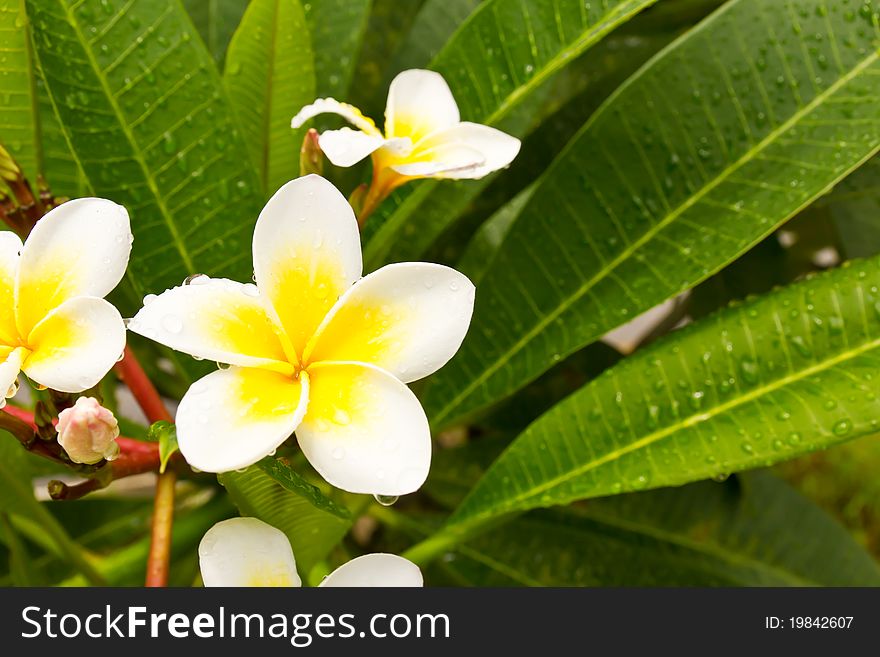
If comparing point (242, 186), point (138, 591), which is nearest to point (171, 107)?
point (242, 186)

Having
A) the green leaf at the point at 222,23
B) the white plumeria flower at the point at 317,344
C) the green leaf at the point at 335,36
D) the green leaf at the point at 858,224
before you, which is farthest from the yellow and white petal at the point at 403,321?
the green leaf at the point at 858,224

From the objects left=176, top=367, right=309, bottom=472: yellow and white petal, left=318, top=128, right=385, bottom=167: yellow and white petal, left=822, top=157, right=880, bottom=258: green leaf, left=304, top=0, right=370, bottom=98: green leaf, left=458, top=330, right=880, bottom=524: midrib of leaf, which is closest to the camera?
left=176, top=367, right=309, bottom=472: yellow and white petal

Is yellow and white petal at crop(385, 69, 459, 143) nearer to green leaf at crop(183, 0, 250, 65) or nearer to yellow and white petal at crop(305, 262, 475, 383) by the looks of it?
yellow and white petal at crop(305, 262, 475, 383)

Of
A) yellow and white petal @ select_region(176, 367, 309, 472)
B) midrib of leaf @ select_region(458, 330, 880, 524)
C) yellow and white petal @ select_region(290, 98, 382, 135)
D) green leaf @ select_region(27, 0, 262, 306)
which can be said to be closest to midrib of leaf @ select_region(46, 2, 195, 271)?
green leaf @ select_region(27, 0, 262, 306)

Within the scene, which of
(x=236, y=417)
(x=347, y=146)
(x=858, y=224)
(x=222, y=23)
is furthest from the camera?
(x=858, y=224)

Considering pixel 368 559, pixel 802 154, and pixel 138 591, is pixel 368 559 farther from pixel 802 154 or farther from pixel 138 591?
pixel 802 154

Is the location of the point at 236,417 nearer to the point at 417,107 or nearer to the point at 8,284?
the point at 8,284

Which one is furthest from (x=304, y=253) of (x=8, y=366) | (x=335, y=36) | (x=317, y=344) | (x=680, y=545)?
(x=680, y=545)
